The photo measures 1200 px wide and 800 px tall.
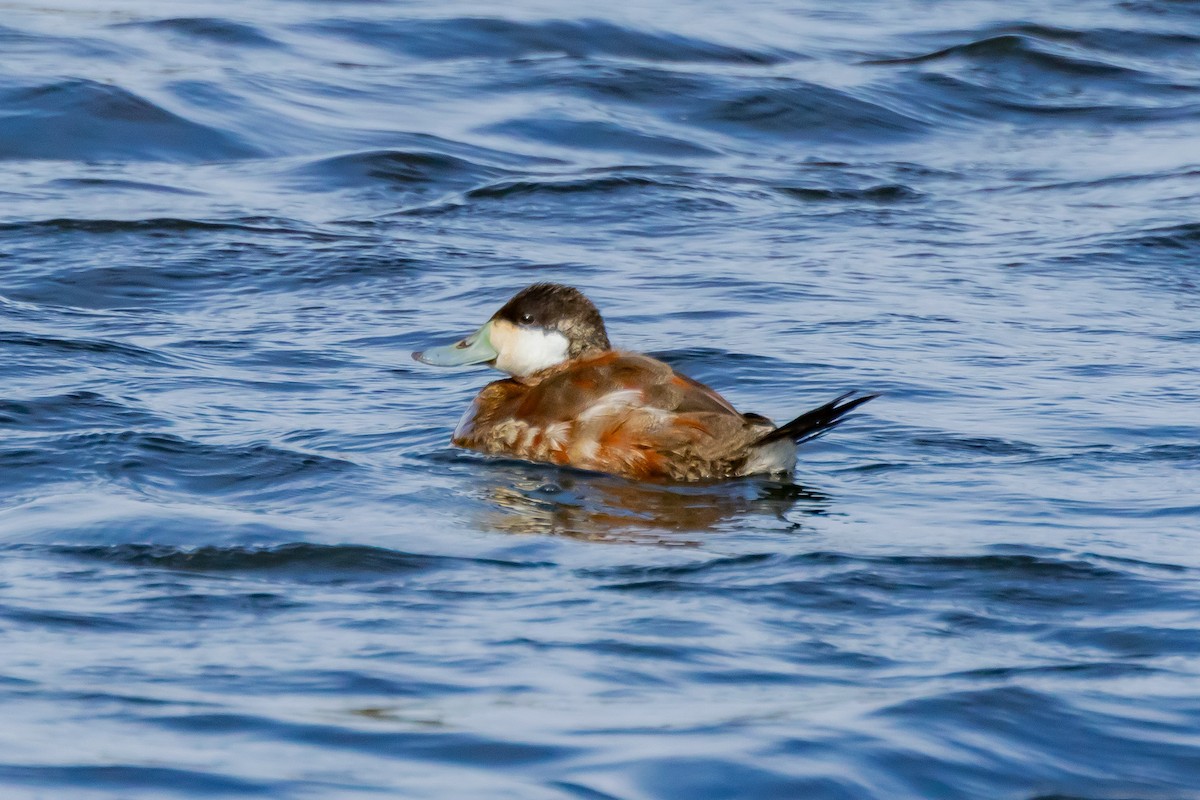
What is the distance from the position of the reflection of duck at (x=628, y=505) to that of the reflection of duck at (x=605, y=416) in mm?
81

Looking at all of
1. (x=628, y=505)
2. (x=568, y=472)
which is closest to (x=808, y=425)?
(x=628, y=505)

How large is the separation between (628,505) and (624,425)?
438mm

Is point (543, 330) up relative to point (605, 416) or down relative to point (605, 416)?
up

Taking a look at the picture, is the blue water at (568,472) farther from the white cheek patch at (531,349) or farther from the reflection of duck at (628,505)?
the white cheek patch at (531,349)

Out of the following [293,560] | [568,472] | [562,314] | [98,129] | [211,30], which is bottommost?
[568,472]

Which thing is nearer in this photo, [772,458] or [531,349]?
[772,458]

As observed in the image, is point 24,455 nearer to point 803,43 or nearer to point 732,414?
point 732,414

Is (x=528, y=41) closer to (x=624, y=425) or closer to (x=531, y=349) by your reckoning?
(x=531, y=349)

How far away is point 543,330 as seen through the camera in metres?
7.82

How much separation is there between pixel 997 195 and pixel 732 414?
6.40 meters

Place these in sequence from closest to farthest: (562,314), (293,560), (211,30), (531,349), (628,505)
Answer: (293,560), (628,505), (562,314), (531,349), (211,30)

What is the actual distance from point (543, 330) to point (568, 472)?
89 cm

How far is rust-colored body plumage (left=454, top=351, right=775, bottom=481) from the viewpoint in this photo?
6844mm

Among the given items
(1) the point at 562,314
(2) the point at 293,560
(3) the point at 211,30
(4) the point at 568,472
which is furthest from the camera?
(3) the point at 211,30
